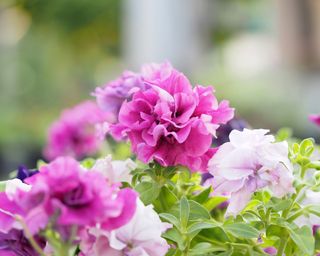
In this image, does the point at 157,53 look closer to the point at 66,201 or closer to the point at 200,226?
the point at 200,226

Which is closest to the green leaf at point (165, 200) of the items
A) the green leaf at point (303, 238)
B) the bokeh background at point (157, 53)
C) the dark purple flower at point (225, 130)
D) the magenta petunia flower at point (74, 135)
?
the green leaf at point (303, 238)

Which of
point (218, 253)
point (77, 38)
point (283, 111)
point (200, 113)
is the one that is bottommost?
point (77, 38)

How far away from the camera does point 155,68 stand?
28.9 inches

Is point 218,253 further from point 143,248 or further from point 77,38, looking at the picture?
point 77,38

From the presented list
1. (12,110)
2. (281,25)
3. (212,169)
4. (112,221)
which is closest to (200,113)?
(212,169)

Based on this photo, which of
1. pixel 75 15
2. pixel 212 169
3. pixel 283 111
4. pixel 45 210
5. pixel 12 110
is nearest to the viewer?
pixel 45 210

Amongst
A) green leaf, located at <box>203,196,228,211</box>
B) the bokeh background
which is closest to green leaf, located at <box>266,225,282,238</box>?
green leaf, located at <box>203,196,228,211</box>

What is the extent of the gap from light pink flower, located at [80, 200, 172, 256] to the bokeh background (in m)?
3.96

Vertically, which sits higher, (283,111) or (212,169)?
(212,169)

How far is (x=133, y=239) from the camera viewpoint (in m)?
0.57

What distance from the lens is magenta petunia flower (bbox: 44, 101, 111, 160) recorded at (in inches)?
50.9

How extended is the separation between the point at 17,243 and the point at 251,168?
0.63 feet

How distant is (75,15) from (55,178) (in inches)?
454

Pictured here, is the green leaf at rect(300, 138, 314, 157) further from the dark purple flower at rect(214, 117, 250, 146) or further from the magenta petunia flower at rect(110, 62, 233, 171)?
the dark purple flower at rect(214, 117, 250, 146)
